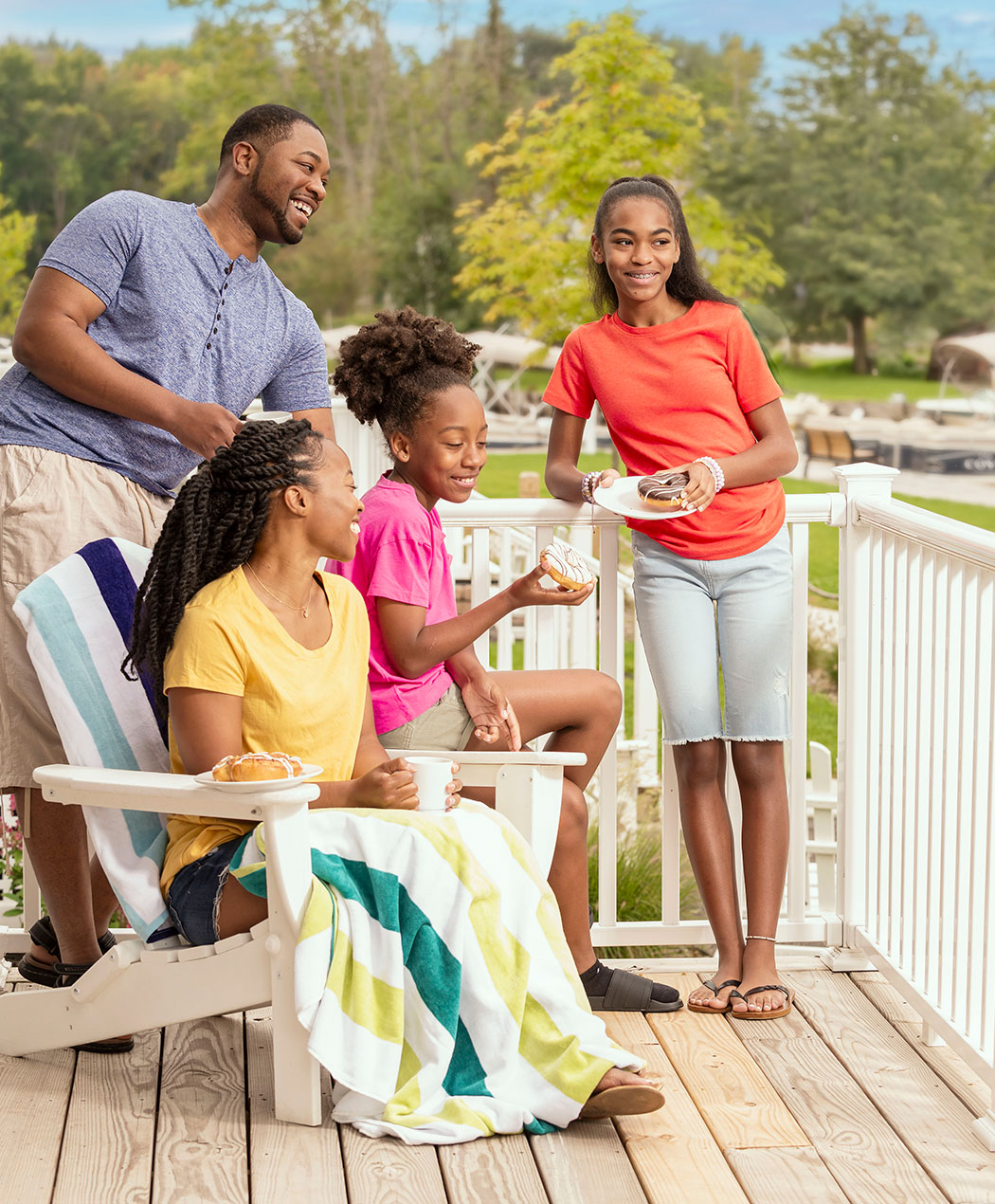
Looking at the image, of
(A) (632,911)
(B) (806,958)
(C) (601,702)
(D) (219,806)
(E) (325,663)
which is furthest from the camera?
(A) (632,911)

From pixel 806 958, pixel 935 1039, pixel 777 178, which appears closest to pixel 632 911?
pixel 806 958

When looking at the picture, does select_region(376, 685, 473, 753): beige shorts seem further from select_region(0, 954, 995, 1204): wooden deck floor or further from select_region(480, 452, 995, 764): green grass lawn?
select_region(480, 452, 995, 764): green grass lawn

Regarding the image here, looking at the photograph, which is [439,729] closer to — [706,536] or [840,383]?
[706,536]

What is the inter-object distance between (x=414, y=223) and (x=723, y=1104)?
20841 millimetres

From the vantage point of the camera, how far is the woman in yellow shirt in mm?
2105

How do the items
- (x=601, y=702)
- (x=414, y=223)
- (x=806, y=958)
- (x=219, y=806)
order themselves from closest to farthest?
1. (x=219, y=806)
2. (x=601, y=702)
3. (x=806, y=958)
4. (x=414, y=223)

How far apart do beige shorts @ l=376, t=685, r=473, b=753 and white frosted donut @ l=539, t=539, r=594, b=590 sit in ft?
1.06

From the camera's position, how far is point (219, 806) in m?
2.07

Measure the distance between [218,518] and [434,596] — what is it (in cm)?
44

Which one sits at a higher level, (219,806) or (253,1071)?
(219,806)

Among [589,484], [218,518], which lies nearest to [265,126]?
[218,518]

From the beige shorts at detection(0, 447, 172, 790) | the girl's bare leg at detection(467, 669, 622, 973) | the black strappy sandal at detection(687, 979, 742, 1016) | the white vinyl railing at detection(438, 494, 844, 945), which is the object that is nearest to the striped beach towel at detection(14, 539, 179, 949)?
the beige shorts at detection(0, 447, 172, 790)

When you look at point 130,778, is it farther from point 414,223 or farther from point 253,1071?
point 414,223

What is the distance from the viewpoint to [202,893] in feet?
7.30
